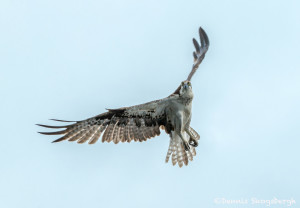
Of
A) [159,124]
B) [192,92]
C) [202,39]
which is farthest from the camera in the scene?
[202,39]

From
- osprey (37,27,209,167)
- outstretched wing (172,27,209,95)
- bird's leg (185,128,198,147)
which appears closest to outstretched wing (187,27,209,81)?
outstretched wing (172,27,209,95)

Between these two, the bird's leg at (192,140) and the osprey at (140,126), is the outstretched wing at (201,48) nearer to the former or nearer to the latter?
the osprey at (140,126)

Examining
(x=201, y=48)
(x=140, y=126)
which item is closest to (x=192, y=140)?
(x=140, y=126)

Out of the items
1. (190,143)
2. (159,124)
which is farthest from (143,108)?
(190,143)

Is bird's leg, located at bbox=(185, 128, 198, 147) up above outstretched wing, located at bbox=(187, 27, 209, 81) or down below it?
below

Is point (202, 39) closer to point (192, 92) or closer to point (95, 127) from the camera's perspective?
point (192, 92)

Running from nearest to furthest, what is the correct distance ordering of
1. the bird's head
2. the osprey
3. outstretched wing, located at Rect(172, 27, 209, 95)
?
the bird's head < the osprey < outstretched wing, located at Rect(172, 27, 209, 95)

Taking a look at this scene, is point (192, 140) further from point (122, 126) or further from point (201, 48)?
point (201, 48)

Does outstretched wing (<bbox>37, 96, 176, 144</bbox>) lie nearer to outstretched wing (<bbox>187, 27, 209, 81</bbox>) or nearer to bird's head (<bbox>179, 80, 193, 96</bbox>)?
bird's head (<bbox>179, 80, 193, 96</bbox>)

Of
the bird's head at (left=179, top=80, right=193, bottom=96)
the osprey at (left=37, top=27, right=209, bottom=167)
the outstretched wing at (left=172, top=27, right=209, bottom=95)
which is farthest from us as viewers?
the outstretched wing at (left=172, top=27, right=209, bottom=95)

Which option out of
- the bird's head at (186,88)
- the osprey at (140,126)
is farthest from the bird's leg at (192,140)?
the bird's head at (186,88)
